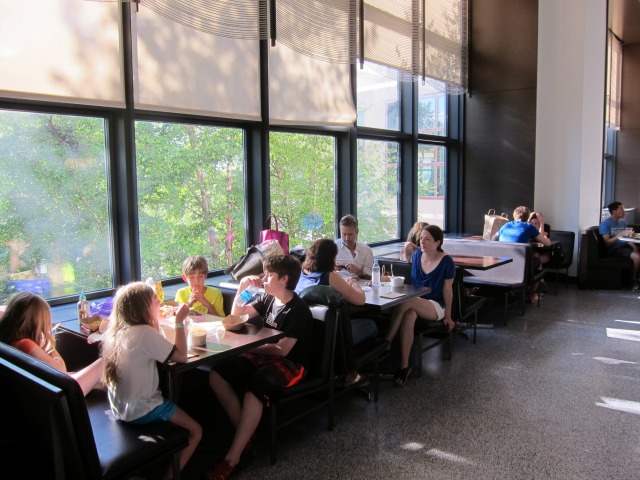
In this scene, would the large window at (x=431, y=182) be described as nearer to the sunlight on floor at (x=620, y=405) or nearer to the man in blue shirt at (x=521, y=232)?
the man in blue shirt at (x=521, y=232)

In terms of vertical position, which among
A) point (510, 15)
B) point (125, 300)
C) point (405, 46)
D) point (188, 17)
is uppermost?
point (510, 15)

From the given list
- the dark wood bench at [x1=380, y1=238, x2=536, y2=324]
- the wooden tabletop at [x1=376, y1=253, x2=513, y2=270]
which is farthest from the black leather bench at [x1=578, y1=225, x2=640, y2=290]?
the wooden tabletop at [x1=376, y1=253, x2=513, y2=270]

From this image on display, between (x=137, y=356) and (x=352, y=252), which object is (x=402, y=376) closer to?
(x=352, y=252)

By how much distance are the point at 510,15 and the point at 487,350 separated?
568 centimetres

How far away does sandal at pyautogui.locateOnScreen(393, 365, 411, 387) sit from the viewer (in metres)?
4.14

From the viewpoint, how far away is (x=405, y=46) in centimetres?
725

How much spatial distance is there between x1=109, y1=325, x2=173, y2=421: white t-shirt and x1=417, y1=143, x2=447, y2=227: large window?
6.15 m

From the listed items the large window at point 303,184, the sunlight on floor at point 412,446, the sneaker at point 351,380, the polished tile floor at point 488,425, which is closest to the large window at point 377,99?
the large window at point 303,184

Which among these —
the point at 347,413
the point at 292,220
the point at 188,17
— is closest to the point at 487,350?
the point at 347,413

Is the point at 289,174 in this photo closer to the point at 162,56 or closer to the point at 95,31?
the point at 162,56

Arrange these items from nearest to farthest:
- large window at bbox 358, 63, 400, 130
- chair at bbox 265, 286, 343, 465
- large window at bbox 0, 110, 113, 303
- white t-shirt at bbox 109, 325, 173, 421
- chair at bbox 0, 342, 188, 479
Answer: chair at bbox 0, 342, 188, 479, white t-shirt at bbox 109, 325, 173, 421, chair at bbox 265, 286, 343, 465, large window at bbox 0, 110, 113, 303, large window at bbox 358, 63, 400, 130

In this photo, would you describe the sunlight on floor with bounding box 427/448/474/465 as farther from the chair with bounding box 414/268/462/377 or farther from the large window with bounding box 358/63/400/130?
the large window with bounding box 358/63/400/130

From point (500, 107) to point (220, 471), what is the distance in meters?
7.38

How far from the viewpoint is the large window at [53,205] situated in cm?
384
